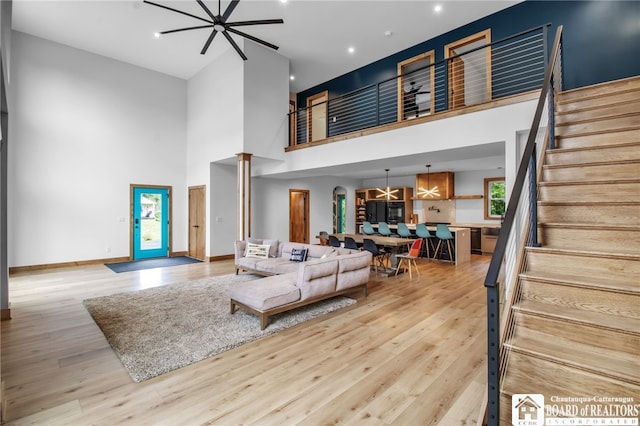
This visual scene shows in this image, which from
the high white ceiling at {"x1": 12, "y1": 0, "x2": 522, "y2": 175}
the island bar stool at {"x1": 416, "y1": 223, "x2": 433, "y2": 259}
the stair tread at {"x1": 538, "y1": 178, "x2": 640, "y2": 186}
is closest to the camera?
the stair tread at {"x1": 538, "y1": 178, "x2": 640, "y2": 186}

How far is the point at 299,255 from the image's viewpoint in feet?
19.6

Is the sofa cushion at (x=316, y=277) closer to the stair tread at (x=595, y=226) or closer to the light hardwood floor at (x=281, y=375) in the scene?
the light hardwood floor at (x=281, y=375)

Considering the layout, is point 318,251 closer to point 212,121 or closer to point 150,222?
point 212,121

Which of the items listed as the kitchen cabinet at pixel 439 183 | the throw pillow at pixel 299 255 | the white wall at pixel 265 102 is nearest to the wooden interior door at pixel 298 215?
the white wall at pixel 265 102

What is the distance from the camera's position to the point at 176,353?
301 cm

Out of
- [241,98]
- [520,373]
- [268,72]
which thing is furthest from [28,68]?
[520,373]

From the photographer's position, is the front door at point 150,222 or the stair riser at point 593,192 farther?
the front door at point 150,222

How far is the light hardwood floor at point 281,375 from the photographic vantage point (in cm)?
212

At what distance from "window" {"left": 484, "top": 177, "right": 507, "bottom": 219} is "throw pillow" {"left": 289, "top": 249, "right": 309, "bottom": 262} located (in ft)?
23.0

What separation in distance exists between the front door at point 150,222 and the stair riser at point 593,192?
8.76 meters

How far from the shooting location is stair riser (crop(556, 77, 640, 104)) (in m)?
3.87

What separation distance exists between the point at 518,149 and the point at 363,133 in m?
2.63

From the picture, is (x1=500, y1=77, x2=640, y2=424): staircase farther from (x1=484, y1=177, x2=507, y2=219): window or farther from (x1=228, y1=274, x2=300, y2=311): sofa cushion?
(x1=484, y1=177, x2=507, y2=219): window

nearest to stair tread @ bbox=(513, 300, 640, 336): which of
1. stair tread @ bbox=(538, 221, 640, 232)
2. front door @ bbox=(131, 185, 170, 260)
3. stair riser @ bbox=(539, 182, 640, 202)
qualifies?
stair tread @ bbox=(538, 221, 640, 232)
